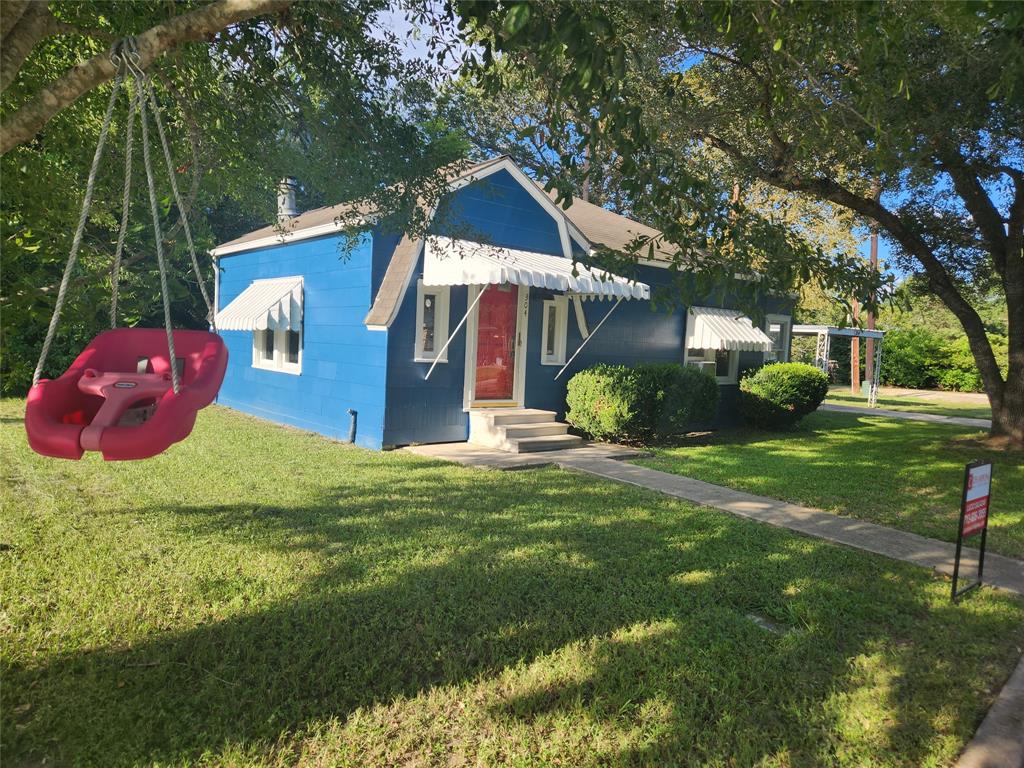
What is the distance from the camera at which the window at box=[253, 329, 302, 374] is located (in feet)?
40.5

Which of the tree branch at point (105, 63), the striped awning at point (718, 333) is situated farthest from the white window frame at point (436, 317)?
the tree branch at point (105, 63)

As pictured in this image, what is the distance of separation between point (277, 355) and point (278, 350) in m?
0.10

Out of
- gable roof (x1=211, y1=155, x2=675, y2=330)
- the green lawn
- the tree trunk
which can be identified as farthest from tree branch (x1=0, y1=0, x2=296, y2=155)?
the green lawn

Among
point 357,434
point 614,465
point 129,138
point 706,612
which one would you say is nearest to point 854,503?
point 614,465

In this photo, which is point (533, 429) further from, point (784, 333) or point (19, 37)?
point (784, 333)

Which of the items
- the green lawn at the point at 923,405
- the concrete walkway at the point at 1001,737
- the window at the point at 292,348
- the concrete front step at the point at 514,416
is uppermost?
the window at the point at 292,348

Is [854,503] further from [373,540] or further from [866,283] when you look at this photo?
[373,540]

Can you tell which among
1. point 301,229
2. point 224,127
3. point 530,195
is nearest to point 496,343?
point 530,195

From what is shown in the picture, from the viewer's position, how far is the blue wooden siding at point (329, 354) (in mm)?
10031

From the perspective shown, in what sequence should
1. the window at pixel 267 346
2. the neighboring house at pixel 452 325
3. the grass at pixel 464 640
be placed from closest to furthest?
the grass at pixel 464 640 < the neighboring house at pixel 452 325 < the window at pixel 267 346

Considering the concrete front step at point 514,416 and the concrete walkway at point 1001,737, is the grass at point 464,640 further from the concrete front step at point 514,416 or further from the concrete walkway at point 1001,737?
the concrete front step at point 514,416

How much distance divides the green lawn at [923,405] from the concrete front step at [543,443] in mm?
13838

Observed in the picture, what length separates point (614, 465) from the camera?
923 centimetres

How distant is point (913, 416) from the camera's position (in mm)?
18781
